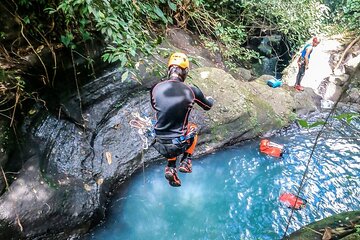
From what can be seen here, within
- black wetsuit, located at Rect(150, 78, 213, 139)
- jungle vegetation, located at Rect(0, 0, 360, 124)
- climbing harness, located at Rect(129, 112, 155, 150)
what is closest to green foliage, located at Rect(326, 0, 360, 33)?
jungle vegetation, located at Rect(0, 0, 360, 124)

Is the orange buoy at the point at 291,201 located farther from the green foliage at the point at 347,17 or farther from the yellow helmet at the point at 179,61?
the green foliage at the point at 347,17

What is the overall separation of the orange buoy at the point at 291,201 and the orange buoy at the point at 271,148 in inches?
48.2

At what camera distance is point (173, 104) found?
3844 millimetres

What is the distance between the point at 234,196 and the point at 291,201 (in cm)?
97

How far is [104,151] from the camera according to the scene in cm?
574

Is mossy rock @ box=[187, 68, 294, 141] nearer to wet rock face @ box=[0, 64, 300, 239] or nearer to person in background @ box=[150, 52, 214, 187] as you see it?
wet rock face @ box=[0, 64, 300, 239]

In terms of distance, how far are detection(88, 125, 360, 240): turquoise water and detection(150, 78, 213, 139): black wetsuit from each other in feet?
6.00

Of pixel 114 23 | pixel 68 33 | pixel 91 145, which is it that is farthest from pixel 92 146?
pixel 114 23

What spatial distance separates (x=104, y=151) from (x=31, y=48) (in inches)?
81.4

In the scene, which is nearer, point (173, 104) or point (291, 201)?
point (173, 104)

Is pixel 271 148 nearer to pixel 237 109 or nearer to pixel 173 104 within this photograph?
pixel 237 109

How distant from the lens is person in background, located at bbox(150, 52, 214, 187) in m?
3.84

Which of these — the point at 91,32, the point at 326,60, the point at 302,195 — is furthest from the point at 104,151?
the point at 326,60

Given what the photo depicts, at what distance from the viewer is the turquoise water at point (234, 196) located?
5.05m
